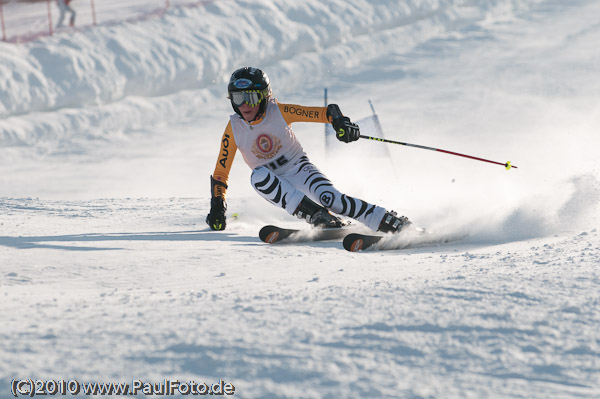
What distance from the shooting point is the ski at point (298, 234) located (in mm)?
4703

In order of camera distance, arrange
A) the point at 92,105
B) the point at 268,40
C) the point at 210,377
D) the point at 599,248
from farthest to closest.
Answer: the point at 268,40
the point at 92,105
the point at 599,248
the point at 210,377

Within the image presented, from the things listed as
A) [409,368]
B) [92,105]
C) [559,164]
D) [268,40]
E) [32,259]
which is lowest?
[409,368]

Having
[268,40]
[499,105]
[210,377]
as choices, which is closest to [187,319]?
[210,377]

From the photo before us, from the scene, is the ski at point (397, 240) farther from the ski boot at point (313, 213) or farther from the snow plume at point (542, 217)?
the ski boot at point (313, 213)

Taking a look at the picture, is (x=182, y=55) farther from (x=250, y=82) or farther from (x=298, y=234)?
(x=298, y=234)

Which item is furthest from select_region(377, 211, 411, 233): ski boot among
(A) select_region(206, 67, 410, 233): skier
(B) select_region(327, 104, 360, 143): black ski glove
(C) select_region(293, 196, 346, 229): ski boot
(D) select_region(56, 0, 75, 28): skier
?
(D) select_region(56, 0, 75, 28): skier

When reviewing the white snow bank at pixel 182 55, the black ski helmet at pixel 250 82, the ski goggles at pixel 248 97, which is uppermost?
the white snow bank at pixel 182 55

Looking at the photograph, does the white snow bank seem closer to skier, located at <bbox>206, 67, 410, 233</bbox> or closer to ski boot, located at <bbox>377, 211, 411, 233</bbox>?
skier, located at <bbox>206, 67, 410, 233</bbox>

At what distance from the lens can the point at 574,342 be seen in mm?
2562

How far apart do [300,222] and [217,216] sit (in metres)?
0.74

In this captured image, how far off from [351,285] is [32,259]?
1707mm

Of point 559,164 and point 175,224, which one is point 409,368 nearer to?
point 175,224

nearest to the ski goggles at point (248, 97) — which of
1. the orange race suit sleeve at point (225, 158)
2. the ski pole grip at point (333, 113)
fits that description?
the orange race suit sleeve at point (225, 158)

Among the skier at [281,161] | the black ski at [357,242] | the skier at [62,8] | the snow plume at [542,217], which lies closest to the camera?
the black ski at [357,242]
